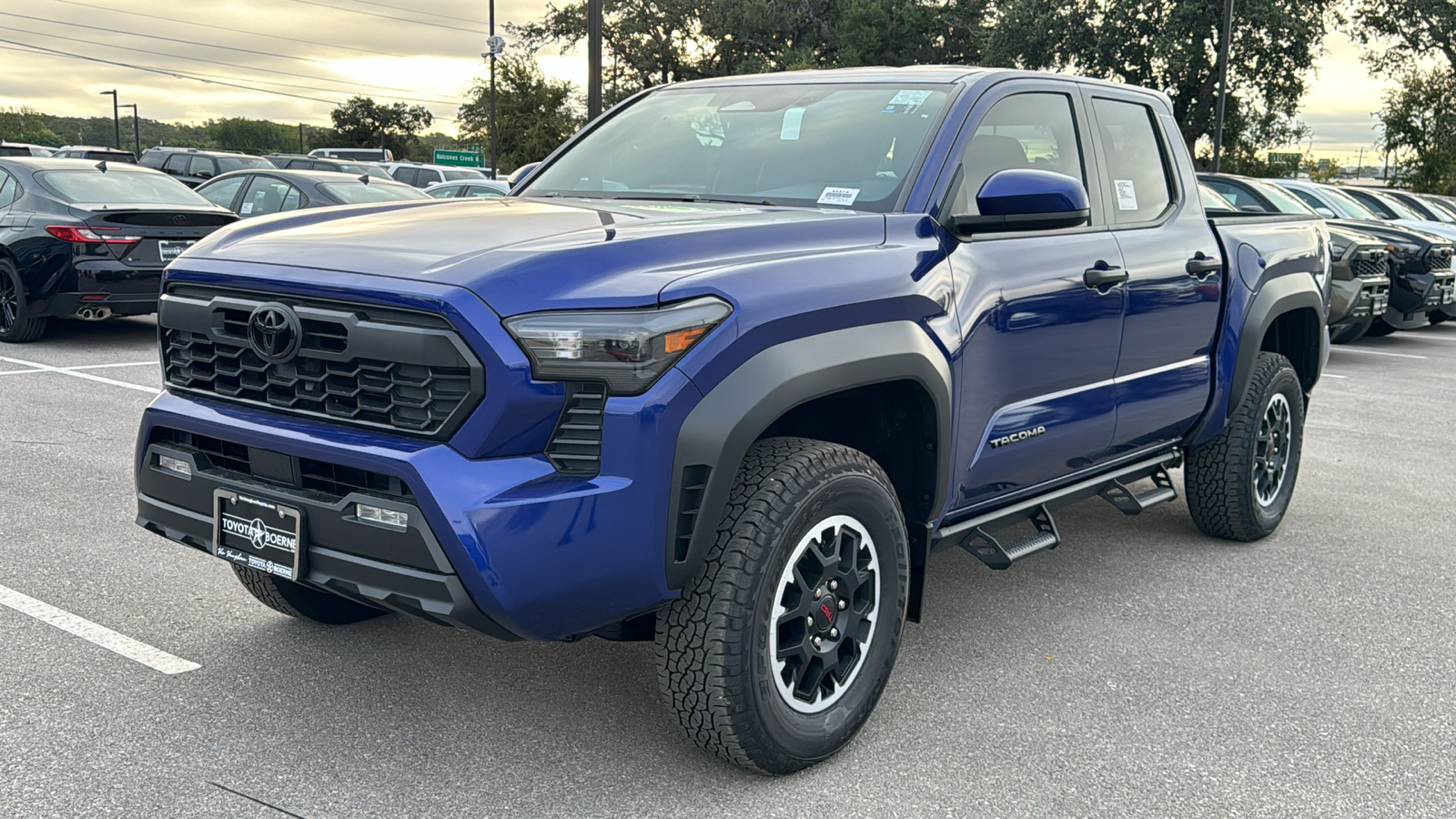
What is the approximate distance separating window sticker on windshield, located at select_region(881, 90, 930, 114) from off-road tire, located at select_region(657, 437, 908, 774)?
1.34 meters

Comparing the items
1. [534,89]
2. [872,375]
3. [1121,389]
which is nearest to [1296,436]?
[1121,389]

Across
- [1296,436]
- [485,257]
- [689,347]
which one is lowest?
[1296,436]

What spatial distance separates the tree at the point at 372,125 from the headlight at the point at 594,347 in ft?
296

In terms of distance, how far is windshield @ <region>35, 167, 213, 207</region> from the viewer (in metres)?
10.8

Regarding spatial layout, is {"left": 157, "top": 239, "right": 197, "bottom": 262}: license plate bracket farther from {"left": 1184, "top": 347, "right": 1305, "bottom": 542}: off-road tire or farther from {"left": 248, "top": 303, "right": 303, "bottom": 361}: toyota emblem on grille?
{"left": 1184, "top": 347, "right": 1305, "bottom": 542}: off-road tire

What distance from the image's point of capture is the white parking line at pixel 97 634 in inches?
151

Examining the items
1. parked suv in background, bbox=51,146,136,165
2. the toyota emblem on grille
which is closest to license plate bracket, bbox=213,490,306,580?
the toyota emblem on grille

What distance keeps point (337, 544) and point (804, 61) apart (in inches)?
1674

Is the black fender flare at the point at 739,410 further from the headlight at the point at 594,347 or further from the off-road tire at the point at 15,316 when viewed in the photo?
the off-road tire at the point at 15,316

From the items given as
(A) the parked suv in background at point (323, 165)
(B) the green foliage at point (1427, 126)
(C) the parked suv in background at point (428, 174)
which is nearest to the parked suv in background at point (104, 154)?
(A) the parked suv in background at point (323, 165)

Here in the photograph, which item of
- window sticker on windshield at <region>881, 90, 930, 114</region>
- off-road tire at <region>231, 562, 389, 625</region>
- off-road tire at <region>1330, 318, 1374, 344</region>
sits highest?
window sticker on windshield at <region>881, 90, 930, 114</region>

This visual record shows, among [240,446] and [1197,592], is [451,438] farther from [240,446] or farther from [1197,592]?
[1197,592]

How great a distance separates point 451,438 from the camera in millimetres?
2801

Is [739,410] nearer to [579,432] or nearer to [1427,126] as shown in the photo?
[579,432]
